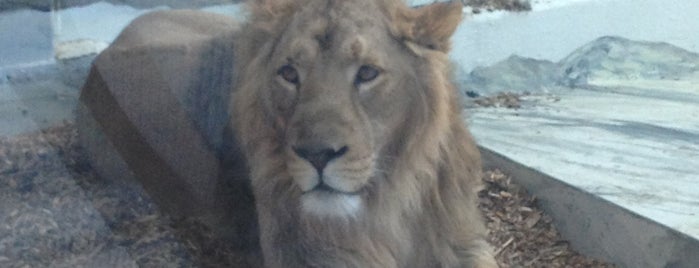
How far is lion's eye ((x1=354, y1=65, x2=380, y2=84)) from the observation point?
241 cm

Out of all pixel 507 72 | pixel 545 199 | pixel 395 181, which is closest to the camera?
pixel 395 181

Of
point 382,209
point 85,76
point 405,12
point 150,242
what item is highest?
point 405,12

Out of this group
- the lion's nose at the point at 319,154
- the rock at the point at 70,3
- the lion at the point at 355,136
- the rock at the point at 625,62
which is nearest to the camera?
the lion's nose at the point at 319,154

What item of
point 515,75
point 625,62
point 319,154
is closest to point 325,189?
point 319,154

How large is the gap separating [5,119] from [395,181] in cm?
97

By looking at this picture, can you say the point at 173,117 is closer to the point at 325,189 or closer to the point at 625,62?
the point at 325,189

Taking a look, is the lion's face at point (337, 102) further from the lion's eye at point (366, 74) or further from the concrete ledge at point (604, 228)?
the concrete ledge at point (604, 228)

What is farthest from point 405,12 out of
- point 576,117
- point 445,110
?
point 576,117

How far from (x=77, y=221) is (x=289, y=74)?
630 mm

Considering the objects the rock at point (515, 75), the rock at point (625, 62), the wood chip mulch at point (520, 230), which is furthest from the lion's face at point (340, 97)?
the rock at point (625, 62)

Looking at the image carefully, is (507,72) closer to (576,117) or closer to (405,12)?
(576,117)

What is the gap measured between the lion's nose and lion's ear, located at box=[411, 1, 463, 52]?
16.1 inches

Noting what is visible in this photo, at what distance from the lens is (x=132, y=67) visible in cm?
283

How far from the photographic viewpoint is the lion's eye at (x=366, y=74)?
7.92 ft
